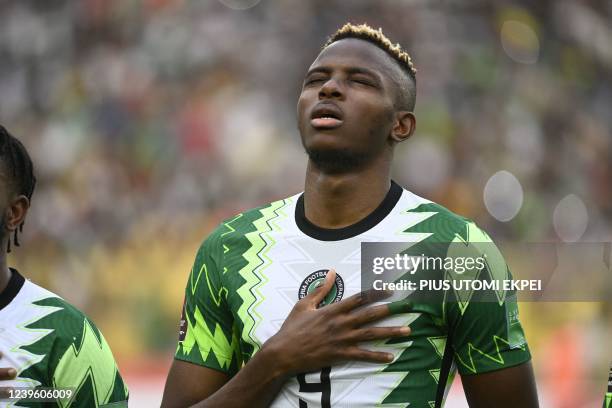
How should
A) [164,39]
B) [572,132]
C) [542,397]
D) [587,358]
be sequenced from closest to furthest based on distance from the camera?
[542,397] < [587,358] < [572,132] < [164,39]

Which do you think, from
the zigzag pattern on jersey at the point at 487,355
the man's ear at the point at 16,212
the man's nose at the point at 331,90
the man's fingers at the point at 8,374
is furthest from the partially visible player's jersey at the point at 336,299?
the man's ear at the point at 16,212

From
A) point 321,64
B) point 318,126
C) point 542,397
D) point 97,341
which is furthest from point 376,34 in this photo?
point 542,397

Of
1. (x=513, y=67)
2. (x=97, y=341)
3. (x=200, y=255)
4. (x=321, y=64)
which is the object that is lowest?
(x=97, y=341)

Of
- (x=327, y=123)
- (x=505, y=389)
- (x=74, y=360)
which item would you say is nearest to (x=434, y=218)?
(x=327, y=123)

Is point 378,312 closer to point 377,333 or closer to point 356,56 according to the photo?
point 377,333

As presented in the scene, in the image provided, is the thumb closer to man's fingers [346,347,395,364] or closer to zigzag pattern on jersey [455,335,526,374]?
man's fingers [346,347,395,364]

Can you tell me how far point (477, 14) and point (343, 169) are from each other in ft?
25.6

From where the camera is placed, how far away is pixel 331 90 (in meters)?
3.40

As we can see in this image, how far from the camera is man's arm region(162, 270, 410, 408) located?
3.13m

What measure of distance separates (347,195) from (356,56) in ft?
1.61

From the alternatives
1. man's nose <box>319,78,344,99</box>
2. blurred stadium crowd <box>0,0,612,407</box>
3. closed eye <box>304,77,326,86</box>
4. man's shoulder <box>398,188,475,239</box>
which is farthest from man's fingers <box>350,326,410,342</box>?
blurred stadium crowd <box>0,0,612,407</box>

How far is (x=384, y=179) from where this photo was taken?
3504mm

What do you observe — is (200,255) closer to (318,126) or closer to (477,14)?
(318,126)

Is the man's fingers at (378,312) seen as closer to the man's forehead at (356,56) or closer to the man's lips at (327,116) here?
the man's lips at (327,116)
